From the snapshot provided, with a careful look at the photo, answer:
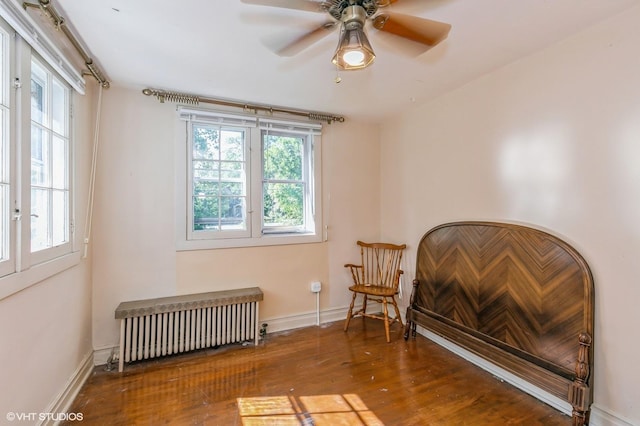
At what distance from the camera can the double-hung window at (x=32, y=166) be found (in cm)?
137

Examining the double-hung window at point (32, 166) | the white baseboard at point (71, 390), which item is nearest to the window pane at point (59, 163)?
the double-hung window at point (32, 166)

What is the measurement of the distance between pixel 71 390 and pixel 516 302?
10.4ft

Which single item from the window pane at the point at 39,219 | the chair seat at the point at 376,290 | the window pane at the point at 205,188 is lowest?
the chair seat at the point at 376,290

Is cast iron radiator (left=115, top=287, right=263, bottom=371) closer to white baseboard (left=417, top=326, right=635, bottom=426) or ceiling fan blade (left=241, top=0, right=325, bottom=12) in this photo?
white baseboard (left=417, top=326, right=635, bottom=426)

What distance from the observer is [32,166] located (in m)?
1.61

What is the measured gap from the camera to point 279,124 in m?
3.10

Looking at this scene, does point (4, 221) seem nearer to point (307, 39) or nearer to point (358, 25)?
point (307, 39)

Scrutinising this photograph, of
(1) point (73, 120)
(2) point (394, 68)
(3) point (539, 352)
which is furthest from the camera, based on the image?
(2) point (394, 68)

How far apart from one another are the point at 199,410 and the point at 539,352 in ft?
7.52

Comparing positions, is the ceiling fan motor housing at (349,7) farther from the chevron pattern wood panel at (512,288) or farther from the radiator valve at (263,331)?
the radiator valve at (263,331)

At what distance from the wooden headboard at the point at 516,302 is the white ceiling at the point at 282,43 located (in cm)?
129

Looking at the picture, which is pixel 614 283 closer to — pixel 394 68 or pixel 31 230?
pixel 394 68

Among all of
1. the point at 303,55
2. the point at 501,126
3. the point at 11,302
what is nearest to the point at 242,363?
the point at 11,302

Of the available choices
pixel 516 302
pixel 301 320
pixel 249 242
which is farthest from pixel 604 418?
pixel 249 242
